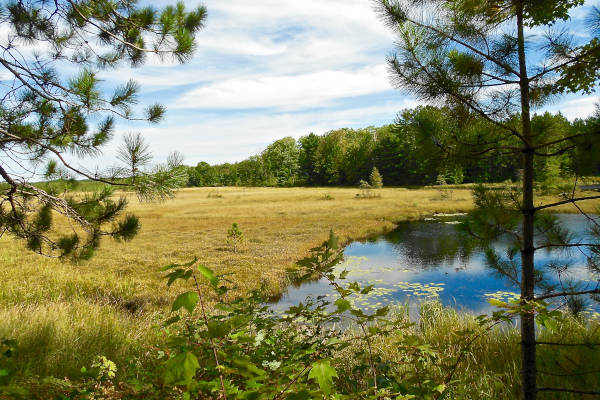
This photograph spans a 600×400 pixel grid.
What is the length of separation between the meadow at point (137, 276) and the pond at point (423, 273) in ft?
5.45

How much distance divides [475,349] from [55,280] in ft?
31.3

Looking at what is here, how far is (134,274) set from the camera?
10930 millimetres

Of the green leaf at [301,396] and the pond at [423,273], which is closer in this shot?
the green leaf at [301,396]

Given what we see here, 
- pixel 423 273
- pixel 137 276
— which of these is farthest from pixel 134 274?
pixel 423 273

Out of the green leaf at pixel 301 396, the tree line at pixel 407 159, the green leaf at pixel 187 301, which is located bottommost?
the green leaf at pixel 301 396

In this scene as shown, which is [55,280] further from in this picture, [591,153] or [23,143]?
[591,153]

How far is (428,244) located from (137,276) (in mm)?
12255

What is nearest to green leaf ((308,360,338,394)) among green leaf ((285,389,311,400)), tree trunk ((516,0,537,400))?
green leaf ((285,389,311,400))

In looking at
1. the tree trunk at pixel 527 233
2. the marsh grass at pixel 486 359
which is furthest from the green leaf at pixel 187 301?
the tree trunk at pixel 527 233

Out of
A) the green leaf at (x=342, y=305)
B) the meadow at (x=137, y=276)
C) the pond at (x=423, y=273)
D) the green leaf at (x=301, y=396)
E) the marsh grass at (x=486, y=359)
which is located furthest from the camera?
the pond at (x=423, y=273)

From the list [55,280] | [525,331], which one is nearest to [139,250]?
[55,280]

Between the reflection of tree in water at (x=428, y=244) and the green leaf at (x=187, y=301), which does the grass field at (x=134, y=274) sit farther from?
the green leaf at (x=187, y=301)

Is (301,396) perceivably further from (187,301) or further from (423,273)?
(423,273)

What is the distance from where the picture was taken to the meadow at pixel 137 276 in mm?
4031
